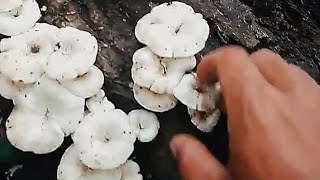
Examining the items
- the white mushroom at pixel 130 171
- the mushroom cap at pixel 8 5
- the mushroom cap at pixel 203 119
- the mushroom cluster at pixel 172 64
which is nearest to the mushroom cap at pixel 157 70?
the mushroom cluster at pixel 172 64

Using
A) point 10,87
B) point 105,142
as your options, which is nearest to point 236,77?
point 105,142

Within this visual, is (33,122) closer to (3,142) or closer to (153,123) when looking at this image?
(3,142)

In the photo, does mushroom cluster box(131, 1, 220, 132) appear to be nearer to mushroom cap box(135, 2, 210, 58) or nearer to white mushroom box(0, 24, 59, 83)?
mushroom cap box(135, 2, 210, 58)

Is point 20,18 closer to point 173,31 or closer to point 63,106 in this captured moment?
point 63,106

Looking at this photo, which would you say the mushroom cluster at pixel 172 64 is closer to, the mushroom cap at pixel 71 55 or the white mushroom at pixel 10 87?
the mushroom cap at pixel 71 55

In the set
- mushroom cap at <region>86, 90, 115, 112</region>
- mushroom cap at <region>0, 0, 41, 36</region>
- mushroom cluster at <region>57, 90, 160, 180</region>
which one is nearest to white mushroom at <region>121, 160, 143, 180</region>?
mushroom cluster at <region>57, 90, 160, 180</region>

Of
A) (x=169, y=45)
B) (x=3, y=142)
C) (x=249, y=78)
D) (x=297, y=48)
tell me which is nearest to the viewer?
(x=249, y=78)

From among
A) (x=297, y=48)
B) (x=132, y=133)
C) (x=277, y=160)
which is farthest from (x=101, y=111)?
(x=297, y=48)
